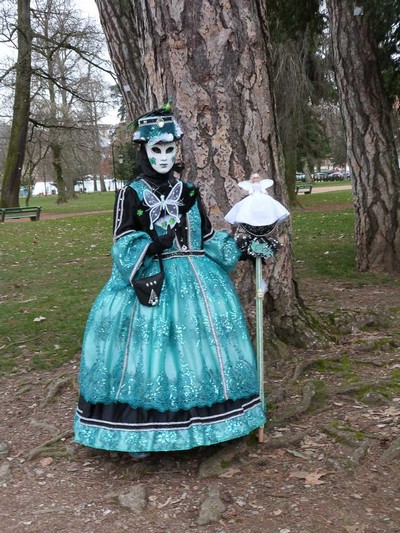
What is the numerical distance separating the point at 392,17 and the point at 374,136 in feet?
4.61

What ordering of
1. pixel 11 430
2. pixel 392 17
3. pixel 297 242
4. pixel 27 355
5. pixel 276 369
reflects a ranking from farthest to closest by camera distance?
pixel 297 242, pixel 392 17, pixel 27 355, pixel 276 369, pixel 11 430

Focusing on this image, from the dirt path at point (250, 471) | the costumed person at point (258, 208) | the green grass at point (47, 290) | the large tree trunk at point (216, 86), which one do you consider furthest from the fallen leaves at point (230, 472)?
the green grass at point (47, 290)

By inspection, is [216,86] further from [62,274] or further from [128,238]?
[62,274]

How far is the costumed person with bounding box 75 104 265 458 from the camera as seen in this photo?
128 inches

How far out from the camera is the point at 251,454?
3576mm

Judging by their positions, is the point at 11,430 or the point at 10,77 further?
the point at 10,77

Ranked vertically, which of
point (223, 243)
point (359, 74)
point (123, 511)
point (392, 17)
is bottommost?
point (123, 511)

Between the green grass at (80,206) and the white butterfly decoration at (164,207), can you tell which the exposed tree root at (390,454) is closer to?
the white butterfly decoration at (164,207)

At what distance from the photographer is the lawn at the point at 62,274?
20.2ft

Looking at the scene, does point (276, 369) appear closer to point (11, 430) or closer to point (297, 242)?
point (11, 430)

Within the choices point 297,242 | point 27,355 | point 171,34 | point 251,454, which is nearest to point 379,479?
point 251,454

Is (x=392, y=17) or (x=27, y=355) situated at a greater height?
(x=392, y=17)

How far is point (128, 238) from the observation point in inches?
132

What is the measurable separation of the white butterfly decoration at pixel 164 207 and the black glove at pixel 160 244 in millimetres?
92
